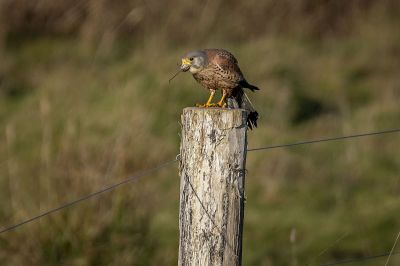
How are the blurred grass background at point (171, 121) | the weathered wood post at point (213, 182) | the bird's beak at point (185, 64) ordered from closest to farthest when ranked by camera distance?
the weathered wood post at point (213, 182), the bird's beak at point (185, 64), the blurred grass background at point (171, 121)

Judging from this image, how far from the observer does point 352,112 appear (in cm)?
999

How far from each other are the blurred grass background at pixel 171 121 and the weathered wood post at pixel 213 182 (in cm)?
129

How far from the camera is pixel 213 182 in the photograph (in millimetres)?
3328

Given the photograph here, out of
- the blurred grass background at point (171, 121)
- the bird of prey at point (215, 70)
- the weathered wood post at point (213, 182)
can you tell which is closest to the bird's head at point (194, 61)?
the bird of prey at point (215, 70)

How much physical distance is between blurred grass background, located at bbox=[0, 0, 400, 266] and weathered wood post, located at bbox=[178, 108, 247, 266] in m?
1.29

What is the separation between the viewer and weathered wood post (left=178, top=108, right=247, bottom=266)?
333cm

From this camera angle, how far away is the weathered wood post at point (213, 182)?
3328 mm

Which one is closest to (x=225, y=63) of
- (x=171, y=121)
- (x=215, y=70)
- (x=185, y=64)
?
(x=215, y=70)

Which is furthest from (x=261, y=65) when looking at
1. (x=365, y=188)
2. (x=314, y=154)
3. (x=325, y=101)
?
(x=365, y=188)

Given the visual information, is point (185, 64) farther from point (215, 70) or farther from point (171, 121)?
point (171, 121)

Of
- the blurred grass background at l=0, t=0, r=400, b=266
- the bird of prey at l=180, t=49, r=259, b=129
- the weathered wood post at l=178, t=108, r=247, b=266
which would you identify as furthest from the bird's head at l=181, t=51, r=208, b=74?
the blurred grass background at l=0, t=0, r=400, b=266

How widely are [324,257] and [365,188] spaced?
1.45m

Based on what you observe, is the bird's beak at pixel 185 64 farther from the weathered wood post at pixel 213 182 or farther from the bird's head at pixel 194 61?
the weathered wood post at pixel 213 182

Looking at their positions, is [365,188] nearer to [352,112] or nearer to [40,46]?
[352,112]
